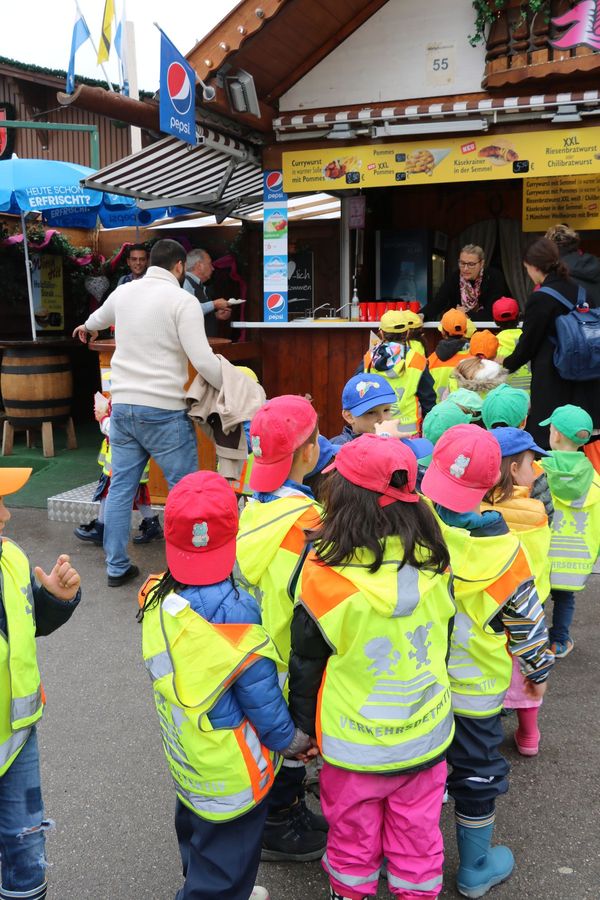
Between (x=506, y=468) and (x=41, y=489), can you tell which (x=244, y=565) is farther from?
(x=41, y=489)

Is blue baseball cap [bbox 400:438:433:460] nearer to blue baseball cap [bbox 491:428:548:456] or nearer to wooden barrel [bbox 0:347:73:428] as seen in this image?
blue baseball cap [bbox 491:428:548:456]

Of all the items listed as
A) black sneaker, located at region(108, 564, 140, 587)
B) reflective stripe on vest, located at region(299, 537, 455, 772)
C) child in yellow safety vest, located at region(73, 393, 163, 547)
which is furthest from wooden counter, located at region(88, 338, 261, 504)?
reflective stripe on vest, located at region(299, 537, 455, 772)

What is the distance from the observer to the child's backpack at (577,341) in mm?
4691

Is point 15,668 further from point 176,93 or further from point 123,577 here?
point 176,93

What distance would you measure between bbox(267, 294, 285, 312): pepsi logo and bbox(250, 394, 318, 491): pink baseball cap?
499 cm

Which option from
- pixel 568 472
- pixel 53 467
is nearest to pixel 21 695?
pixel 568 472

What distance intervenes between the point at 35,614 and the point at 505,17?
621 cm

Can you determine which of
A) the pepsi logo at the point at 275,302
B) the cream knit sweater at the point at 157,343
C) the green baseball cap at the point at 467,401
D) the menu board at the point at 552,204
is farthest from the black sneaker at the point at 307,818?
the menu board at the point at 552,204

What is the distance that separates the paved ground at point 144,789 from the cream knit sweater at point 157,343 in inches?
55.5

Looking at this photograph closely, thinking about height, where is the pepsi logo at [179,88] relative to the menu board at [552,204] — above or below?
above

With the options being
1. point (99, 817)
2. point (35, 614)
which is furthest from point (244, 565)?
point (99, 817)

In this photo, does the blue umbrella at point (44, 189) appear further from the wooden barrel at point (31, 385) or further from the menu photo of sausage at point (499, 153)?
the menu photo of sausage at point (499, 153)

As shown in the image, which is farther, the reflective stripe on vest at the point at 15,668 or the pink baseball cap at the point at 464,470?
the pink baseball cap at the point at 464,470

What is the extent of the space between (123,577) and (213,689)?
3381mm
